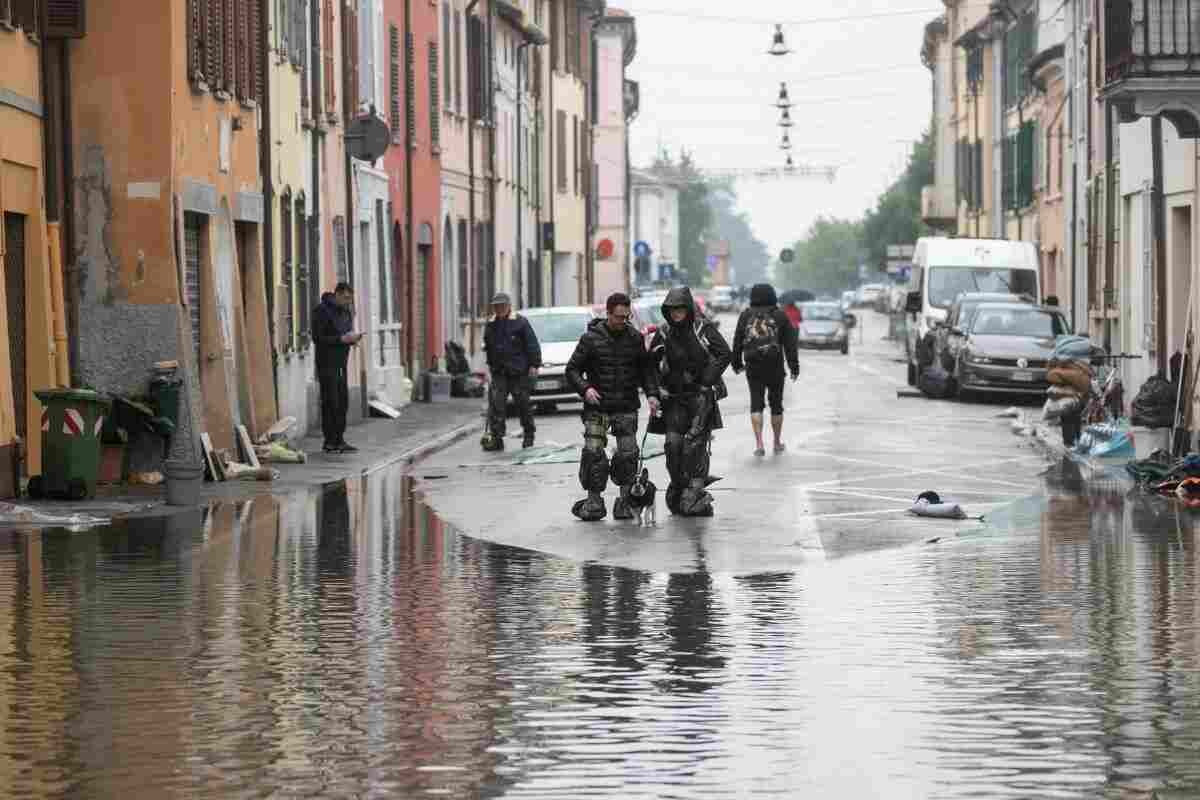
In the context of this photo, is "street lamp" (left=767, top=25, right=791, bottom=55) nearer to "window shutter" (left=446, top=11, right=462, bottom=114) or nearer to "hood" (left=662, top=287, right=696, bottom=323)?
"window shutter" (left=446, top=11, right=462, bottom=114)

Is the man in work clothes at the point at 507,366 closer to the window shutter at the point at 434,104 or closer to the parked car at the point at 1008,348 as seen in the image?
the parked car at the point at 1008,348

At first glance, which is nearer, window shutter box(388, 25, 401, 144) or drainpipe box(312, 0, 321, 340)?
drainpipe box(312, 0, 321, 340)

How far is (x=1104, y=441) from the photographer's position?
2648 cm

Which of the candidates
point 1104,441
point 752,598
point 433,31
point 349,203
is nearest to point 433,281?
point 433,31

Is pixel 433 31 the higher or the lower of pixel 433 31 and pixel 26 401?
the higher

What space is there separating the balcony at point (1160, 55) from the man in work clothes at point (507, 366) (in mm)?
6753

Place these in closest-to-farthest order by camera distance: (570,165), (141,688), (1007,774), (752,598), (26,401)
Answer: (1007,774), (141,688), (752,598), (26,401), (570,165)

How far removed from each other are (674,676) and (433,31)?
38069mm

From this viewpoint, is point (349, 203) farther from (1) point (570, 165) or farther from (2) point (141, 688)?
(1) point (570, 165)

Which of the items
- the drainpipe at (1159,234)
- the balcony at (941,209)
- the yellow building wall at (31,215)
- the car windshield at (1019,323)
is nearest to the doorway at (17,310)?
the yellow building wall at (31,215)

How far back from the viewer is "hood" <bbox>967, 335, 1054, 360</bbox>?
40500 mm

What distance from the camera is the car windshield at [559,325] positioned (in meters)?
39.1

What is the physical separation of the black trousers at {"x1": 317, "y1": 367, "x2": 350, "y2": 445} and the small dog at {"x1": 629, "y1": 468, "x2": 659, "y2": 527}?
9326mm

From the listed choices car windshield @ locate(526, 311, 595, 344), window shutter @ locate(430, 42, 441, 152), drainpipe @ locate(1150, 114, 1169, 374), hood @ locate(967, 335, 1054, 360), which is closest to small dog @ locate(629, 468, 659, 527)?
drainpipe @ locate(1150, 114, 1169, 374)
